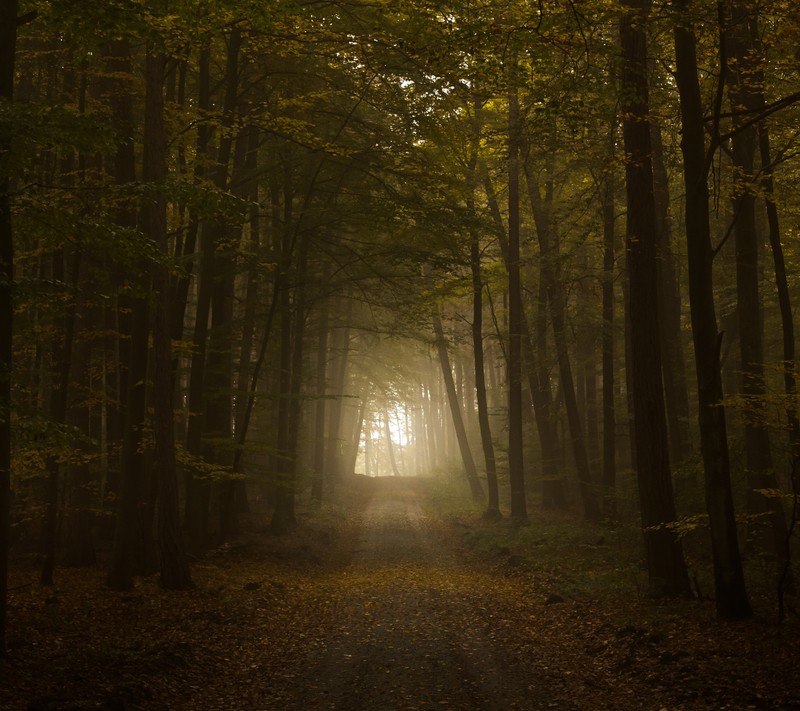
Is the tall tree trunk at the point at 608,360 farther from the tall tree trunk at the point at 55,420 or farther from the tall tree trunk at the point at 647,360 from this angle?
the tall tree trunk at the point at 55,420

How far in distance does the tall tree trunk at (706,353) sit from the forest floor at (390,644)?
614 millimetres

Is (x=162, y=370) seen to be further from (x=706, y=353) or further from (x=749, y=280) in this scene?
Answer: (x=749, y=280)

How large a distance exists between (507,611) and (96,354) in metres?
11.2

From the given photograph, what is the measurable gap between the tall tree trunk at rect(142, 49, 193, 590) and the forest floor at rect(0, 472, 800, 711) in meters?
0.63

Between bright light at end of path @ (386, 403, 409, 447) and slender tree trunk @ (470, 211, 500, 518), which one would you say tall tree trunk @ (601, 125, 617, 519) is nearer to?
slender tree trunk @ (470, 211, 500, 518)

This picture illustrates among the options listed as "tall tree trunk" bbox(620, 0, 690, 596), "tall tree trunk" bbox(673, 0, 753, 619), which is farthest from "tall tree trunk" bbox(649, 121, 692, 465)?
"tall tree trunk" bbox(673, 0, 753, 619)

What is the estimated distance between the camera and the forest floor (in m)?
7.11

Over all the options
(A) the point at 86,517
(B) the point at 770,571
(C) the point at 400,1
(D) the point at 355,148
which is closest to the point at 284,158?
(D) the point at 355,148

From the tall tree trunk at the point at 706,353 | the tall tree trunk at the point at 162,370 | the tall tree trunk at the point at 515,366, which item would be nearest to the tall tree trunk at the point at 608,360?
the tall tree trunk at the point at 515,366

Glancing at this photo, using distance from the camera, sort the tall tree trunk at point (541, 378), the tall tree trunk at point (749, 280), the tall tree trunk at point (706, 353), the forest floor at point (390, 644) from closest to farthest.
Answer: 1. the forest floor at point (390, 644)
2. the tall tree trunk at point (706, 353)
3. the tall tree trunk at point (749, 280)
4. the tall tree trunk at point (541, 378)

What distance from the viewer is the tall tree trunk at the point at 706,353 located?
899cm

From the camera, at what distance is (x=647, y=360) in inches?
432

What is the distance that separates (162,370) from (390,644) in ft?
20.5

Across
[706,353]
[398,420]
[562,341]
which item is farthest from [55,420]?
[398,420]
